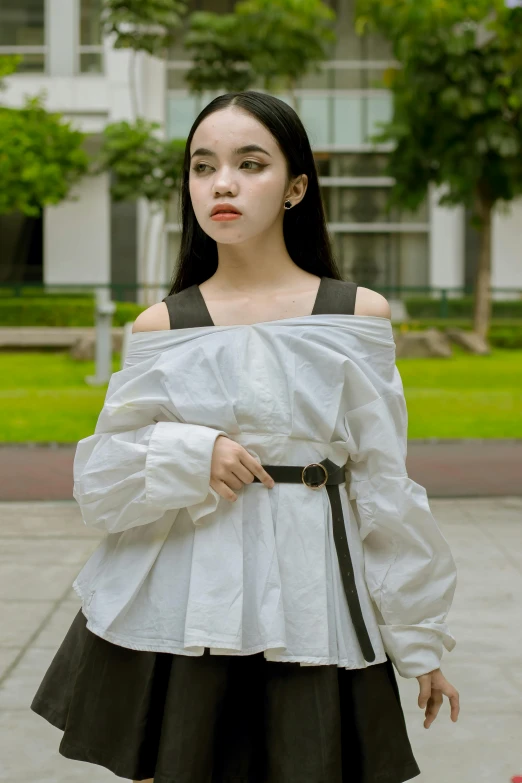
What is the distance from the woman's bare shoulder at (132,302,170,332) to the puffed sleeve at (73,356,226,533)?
3.9 inches

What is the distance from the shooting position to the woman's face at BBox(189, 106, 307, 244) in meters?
2.03

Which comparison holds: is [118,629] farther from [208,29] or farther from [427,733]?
[208,29]

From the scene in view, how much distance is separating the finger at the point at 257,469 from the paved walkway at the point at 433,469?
5.64m

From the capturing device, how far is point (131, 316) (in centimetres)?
2336

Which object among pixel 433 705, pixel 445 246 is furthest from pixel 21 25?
pixel 433 705

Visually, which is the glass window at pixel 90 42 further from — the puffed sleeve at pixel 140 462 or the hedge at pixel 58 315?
the puffed sleeve at pixel 140 462

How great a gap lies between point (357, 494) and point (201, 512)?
1.00ft

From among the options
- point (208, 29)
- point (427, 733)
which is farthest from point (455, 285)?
point (427, 733)

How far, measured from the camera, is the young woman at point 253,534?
1956mm

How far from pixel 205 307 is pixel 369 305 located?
0.31 meters

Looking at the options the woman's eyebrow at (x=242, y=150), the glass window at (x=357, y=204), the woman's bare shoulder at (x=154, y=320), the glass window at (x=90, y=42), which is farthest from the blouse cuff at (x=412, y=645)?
the glass window at (x=357, y=204)

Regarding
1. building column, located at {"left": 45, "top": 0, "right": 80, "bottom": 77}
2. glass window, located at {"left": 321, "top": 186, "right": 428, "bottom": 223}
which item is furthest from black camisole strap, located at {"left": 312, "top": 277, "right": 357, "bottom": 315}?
glass window, located at {"left": 321, "top": 186, "right": 428, "bottom": 223}

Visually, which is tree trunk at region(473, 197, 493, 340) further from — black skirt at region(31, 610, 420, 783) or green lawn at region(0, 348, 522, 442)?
black skirt at region(31, 610, 420, 783)

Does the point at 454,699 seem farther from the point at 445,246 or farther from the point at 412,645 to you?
the point at 445,246
